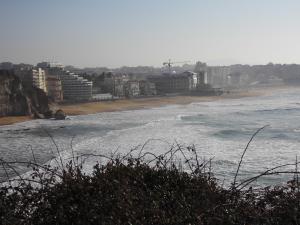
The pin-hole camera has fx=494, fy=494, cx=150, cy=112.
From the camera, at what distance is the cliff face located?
52406 mm

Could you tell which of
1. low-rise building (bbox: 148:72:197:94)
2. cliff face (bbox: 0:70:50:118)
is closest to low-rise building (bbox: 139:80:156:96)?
low-rise building (bbox: 148:72:197:94)

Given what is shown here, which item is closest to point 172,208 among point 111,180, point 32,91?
point 111,180

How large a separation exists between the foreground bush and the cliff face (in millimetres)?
48116

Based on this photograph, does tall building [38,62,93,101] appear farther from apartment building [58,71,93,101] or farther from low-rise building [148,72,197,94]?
low-rise building [148,72,197,94]

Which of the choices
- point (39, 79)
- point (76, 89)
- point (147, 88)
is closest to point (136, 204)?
point (39, 79)

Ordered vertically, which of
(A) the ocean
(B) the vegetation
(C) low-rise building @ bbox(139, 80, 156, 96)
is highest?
(B) the vegetation

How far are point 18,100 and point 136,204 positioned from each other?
51403 millimetres

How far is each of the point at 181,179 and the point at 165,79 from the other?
94.0m

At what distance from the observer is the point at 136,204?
3.95m

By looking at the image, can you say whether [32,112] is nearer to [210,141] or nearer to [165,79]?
[210,141]

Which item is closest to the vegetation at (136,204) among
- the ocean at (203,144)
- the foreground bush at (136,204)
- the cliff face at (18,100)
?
Result: the foreground bush at (136,204)

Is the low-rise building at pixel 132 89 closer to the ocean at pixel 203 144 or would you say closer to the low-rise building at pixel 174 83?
the low-rise building at pixel 174 83

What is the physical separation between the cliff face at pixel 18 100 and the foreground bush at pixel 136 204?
48116 mm

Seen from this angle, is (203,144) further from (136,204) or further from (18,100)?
(18,100)
